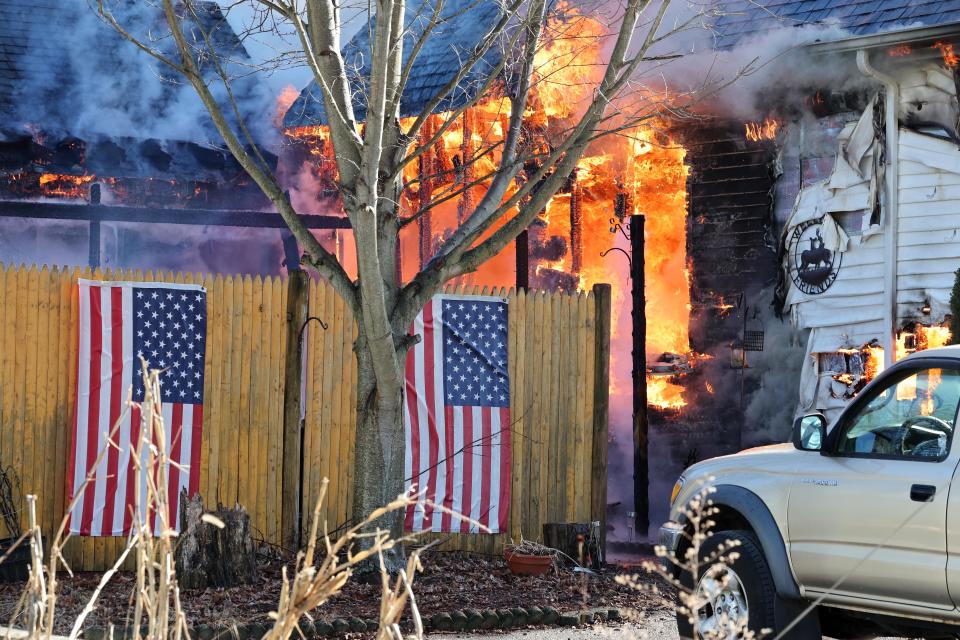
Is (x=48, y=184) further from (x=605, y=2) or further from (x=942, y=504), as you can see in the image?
(x=942, y=504)

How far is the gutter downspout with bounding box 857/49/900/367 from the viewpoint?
1320cm

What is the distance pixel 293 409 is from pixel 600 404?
2913 mm

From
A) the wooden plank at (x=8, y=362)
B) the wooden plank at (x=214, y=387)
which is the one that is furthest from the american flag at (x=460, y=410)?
the wooden plank at (x=8, y=362)

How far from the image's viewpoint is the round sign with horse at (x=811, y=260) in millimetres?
14062

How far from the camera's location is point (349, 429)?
10625mm

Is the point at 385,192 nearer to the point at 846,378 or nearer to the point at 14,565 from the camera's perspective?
the point at 14,565

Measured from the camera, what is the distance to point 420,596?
8711 mm

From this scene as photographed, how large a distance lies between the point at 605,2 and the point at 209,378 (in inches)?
313

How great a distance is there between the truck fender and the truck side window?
545mm

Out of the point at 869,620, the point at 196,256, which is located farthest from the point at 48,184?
the point at 869,620

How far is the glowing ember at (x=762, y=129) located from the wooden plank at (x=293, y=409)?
6.98 meters

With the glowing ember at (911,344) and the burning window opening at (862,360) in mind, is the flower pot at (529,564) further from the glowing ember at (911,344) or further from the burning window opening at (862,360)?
the burning window opening at (862,360)

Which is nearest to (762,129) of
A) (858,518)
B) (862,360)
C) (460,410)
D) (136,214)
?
(862,360)

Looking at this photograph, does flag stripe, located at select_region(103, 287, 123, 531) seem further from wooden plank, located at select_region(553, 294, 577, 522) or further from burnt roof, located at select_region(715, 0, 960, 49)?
burnt roof, located at select_region(715, 0, 960, 49)
